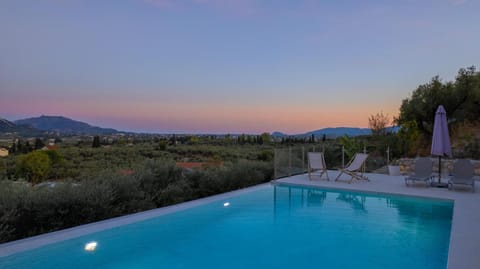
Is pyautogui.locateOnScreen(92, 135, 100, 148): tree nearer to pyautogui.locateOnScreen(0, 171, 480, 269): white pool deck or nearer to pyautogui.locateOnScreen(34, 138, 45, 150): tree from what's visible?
pyautogui.locateOnScreen(34, 138, 45, 150): tree

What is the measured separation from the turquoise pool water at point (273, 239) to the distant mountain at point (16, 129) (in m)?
6.84

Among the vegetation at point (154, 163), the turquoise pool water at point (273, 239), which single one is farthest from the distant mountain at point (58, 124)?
the turquoise pool water at point (273, 239)

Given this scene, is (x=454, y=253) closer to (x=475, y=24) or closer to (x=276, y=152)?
(x=276, y=152)

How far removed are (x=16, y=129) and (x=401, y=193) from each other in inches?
467

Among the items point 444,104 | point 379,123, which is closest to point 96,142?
point 379,123

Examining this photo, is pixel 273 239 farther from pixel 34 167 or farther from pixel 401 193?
pixel 34 167

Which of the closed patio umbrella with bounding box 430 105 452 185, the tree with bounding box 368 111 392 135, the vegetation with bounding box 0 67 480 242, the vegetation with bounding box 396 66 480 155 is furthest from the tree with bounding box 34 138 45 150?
the tree with bounding box 368 111 392 135

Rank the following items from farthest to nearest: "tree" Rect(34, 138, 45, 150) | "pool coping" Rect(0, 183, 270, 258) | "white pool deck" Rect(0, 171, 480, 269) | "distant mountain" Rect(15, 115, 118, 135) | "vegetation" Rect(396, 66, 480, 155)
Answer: "vegetation" Rect(396, 66, 480, 155)
"distant mountain" Rect(15, 115, 118, 135)
"tree" Rect(34, 138, 45, 150)
"pool coping" Rect(0, 183, 270, 258)
"white pool deck" Rect(0, 171, 480, 269)

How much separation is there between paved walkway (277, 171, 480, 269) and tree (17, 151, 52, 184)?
7.02 meters

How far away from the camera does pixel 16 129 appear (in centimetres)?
1053

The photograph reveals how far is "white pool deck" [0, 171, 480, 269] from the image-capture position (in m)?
4.32

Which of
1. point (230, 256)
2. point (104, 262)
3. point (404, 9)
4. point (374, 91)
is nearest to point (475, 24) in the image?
point (404, 9)

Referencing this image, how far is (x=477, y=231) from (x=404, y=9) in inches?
341

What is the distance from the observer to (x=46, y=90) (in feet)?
40.0
